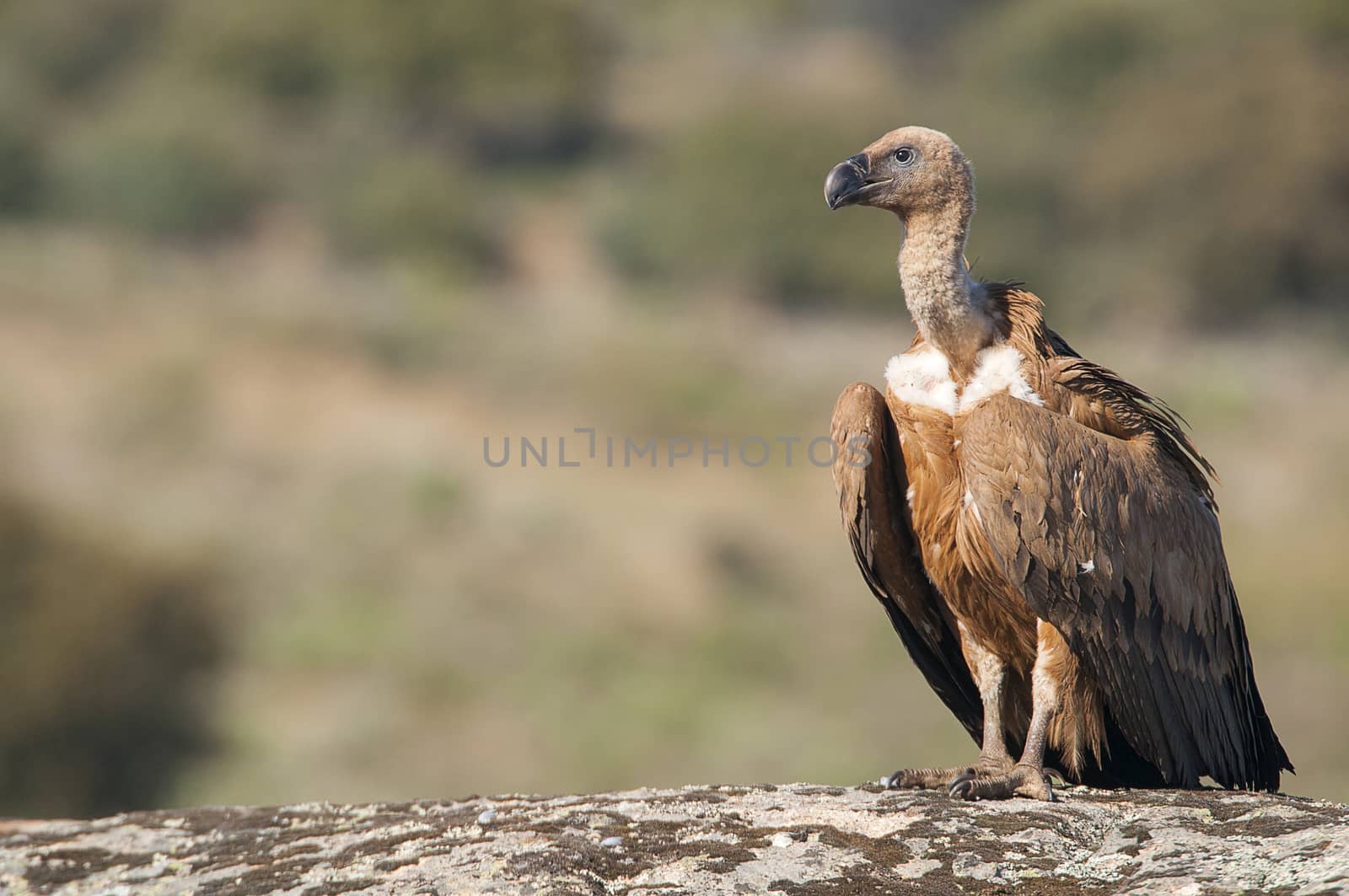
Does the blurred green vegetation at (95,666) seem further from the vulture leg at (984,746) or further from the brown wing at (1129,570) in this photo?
the brown wing at (1129,570)

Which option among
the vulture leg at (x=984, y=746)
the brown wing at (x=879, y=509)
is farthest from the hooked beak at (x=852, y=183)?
the vulture leg at (x=984, y=746)

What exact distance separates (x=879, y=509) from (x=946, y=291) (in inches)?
36.4

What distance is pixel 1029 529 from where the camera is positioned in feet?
20.2

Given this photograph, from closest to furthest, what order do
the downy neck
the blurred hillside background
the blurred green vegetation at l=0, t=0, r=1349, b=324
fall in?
the downy neck → the blurred hillside background → the blurred green vegetation at l=0, t=0, r=1349, b=324

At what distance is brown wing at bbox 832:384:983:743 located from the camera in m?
6.66

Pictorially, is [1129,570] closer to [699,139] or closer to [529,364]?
[529,364]

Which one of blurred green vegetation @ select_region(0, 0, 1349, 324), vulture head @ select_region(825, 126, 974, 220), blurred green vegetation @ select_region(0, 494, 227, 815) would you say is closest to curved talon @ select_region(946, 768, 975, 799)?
vulture head @ select_region(825, 126, 974, 220)

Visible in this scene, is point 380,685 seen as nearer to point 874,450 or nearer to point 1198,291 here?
point 874,450

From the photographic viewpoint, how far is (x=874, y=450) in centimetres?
666

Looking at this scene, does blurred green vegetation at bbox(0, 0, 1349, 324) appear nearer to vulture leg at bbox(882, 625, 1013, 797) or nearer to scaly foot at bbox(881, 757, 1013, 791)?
vulture leg at bbox(882, 625, 1013, 797)

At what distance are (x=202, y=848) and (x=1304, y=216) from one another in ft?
134

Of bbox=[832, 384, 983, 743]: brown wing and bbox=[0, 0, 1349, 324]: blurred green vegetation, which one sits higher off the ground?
bbox=[0, 0, 1349, 324]: blurred green vegetation

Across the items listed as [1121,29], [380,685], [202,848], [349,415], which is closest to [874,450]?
[202,848]

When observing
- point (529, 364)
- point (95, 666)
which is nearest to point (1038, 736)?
point (95, 666)
